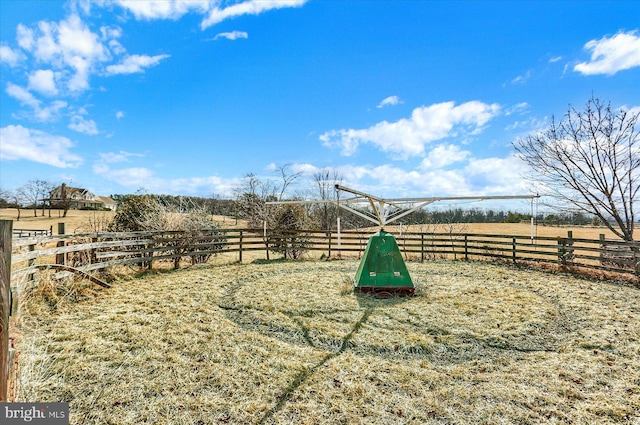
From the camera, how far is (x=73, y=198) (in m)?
51.1

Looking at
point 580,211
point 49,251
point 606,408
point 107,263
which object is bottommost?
point 606,408

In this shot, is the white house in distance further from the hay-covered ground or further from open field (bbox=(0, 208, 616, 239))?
the hay-covered ground

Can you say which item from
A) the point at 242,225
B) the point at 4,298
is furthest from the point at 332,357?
the point at 242,225

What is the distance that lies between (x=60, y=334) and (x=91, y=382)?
1.74m

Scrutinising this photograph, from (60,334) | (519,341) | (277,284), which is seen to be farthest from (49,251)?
(519,341)

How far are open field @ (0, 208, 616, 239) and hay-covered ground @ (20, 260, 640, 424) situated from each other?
6.76 ft

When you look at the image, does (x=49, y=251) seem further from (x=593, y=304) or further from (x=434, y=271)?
(x=593, y=304)

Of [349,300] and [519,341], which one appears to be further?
[349,300]

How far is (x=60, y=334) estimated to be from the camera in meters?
4.60

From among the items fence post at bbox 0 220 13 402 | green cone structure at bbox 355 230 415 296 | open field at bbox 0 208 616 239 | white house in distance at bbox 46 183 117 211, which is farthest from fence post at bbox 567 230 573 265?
white house in distance at bbox 46 183 117 211

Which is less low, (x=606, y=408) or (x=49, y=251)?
(x=49, y=251)

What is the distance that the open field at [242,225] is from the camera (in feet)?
39.4

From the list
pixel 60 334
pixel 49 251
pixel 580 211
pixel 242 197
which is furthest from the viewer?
pixel 242 197

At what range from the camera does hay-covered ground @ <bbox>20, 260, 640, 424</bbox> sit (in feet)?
9.95
